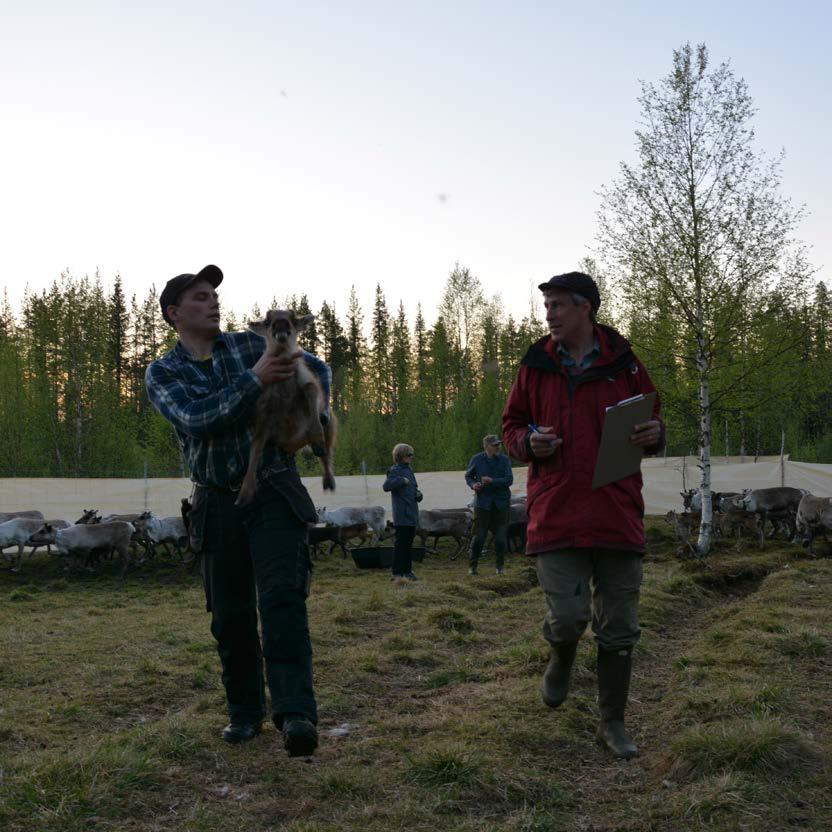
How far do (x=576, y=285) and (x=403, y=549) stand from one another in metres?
8.80

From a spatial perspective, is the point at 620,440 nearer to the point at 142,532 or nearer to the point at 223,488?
the point at 223,488

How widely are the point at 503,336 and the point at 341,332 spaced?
46.3ft

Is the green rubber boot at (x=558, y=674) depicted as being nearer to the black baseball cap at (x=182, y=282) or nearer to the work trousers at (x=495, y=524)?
the black baseball cap at (x=182, y=282)

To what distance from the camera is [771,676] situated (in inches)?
208

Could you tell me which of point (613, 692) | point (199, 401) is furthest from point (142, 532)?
point (613, 692)

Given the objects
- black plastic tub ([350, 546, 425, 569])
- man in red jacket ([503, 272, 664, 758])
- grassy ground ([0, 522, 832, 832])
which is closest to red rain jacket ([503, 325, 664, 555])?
man in red jacket ([503, 272, 664, 758])

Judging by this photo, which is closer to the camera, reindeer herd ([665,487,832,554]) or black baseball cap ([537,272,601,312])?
black baseball cap ([537,272,601,312])

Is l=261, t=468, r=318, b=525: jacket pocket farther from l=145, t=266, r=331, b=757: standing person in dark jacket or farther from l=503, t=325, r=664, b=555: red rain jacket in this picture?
l=503, t=325, r=664, b=555: red rain jacket

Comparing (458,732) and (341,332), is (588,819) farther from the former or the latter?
(341,332)

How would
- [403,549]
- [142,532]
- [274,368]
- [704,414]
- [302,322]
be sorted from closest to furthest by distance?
1. [274,368]
2. [302,322]
3. [403,549]
4. [142,532]
5. [704,414]

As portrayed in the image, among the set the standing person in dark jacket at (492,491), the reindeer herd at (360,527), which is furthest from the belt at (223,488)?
the reindeer herd at (360,527)

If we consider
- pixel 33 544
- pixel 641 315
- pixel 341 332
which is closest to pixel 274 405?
pixel 33 544

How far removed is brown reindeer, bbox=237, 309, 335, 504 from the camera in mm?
3959

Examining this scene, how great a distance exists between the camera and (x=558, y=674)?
4371mm
